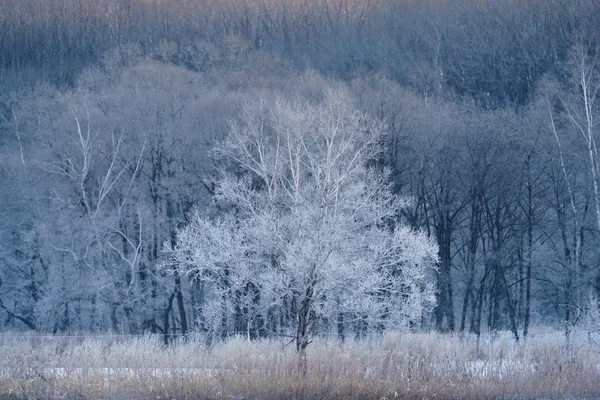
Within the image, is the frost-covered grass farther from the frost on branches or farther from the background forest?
the background forest

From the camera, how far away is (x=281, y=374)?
14508 millimetres

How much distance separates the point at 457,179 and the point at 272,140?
13223 mm

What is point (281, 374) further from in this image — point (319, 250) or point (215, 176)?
point (215, 176)

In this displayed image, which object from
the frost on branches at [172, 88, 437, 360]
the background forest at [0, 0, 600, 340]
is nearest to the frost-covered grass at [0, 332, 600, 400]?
the frost on branches at [172, 88, 437, 360]

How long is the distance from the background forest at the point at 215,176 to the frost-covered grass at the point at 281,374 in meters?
14.7

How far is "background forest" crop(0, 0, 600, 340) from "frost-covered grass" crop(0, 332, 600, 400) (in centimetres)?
1468

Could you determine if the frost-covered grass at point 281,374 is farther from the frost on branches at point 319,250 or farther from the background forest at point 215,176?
the background forest at point 215,176

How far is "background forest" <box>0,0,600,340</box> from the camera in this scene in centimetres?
3584

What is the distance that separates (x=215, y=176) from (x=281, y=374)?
75.2 ft

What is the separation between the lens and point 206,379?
14.2 m

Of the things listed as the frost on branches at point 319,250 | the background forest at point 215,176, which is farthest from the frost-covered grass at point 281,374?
the background forest at point 215,176

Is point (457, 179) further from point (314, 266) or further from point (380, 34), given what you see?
point (314, 266)

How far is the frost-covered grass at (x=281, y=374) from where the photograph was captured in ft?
45.4

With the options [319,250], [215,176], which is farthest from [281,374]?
[215,176]
